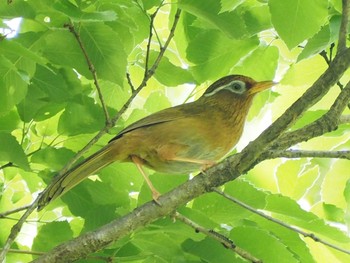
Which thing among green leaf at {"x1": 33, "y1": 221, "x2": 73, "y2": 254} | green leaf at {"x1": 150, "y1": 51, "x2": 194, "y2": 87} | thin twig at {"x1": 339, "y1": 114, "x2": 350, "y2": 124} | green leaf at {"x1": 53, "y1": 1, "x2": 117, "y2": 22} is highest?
green leaf at {"x1": 53, "y1": 1, "x2": 117, "y2": 22}

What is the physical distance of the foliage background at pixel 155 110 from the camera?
10.9ft

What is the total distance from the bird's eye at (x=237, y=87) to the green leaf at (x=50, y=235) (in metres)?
1.53

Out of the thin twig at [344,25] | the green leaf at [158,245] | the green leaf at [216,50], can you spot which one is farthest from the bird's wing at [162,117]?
the thin twig at [344,25]

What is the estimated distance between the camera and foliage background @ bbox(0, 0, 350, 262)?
3.32 meters

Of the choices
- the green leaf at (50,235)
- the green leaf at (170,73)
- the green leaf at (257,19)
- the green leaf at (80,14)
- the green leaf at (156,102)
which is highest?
the green leaf at (257,19)

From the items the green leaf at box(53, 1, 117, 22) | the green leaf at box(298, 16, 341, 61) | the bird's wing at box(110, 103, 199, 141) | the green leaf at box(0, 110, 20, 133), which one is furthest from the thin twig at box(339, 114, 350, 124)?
the green leaf at box(0, 110, 20, 133)

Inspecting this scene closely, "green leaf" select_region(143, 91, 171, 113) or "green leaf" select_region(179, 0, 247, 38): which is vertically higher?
"green leaf" select_region(179, 0, 247, 38)

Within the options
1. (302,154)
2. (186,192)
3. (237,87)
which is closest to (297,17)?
(302,154)

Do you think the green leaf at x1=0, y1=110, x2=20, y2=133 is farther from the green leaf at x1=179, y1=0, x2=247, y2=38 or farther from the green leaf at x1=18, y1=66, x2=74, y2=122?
the green leaf at x1=179, y1=0, x2=247, y2=38

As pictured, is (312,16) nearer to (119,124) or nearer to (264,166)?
(264,166)

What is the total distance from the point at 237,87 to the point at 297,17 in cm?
157

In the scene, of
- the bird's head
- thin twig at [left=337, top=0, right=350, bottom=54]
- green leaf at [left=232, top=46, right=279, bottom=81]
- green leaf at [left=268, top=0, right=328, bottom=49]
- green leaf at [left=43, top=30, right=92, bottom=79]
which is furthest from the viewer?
the bird's head

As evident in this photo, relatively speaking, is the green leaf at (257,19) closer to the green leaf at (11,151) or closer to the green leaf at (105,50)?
the green leaf at (105,50)

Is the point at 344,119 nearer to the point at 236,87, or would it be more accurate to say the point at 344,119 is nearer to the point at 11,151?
the point at 236,87
